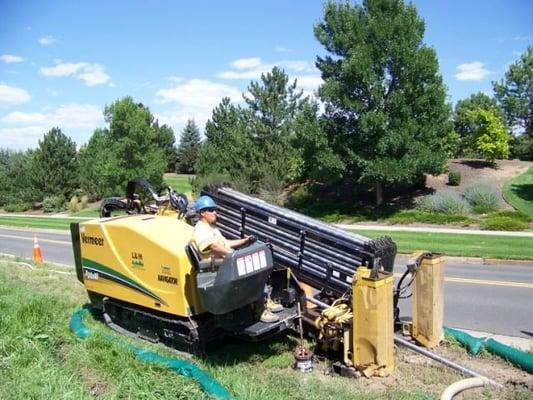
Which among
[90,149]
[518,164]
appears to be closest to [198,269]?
[518,164]

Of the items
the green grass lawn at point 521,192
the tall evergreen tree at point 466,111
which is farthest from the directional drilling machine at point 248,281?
the tall evergreen tree at point 466,111

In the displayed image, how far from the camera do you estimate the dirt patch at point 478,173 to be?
91.8 ft

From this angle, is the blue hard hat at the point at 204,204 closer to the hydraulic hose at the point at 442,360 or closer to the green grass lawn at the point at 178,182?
the hydraulic hose at the point at 442,360

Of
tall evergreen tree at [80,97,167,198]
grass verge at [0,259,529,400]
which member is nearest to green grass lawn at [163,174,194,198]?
tall evergreen tree at [80,97,167,198]

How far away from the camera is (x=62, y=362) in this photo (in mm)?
5680

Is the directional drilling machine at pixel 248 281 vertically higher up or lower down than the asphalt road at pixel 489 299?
higher up

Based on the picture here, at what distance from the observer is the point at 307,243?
6.45 m

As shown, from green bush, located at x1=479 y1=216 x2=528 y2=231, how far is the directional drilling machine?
51.1 feet

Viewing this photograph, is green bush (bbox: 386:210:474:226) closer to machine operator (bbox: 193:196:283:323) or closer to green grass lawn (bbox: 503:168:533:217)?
green grass lawn (bbox: 503:168:533:217)

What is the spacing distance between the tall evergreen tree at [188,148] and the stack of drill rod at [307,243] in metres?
55.4

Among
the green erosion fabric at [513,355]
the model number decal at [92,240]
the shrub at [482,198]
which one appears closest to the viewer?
the green erosion fabric at [513,355]

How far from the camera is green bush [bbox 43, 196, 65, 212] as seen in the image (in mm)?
49375

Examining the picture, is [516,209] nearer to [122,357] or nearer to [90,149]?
[122,357]

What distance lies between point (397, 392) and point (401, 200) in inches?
915
